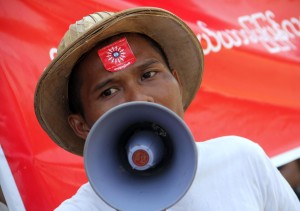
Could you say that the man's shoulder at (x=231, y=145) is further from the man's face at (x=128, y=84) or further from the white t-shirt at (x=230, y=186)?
the man's face at (x=128, y=84)

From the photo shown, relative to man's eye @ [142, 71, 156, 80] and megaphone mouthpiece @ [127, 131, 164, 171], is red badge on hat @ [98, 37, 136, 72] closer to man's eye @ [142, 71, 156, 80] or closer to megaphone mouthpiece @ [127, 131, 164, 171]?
man's eye @ [142, 71, 156, 80]

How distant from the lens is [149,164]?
1.23 meters

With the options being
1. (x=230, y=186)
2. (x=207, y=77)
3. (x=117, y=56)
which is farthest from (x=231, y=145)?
(x=207, y=77)

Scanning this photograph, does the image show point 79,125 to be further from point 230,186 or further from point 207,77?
point 207,77

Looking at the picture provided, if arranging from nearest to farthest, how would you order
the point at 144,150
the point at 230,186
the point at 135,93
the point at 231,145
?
the point at 144,150 < the point at 135,93 < the point at 230,186 < the point at 231,145

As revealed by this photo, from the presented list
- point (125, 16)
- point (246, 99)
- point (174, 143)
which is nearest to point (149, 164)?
point (174, 143)

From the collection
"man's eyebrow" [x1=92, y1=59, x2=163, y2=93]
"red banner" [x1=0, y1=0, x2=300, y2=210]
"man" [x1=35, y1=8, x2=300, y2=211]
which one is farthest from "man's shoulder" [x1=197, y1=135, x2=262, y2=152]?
"red banner" [x1=0, y1=0, x2=300, y2=210]

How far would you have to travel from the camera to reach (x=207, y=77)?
2.92 m

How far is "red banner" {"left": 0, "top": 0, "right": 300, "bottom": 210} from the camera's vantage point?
7.34ft

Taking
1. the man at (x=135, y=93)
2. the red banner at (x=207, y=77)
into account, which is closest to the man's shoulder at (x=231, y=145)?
the man at (x=135, y=93)

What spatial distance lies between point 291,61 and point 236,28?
466mm

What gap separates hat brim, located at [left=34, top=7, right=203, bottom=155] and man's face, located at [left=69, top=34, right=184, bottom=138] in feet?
0.16

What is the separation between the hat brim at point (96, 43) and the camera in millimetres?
1423

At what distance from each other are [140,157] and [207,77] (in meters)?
1.76
